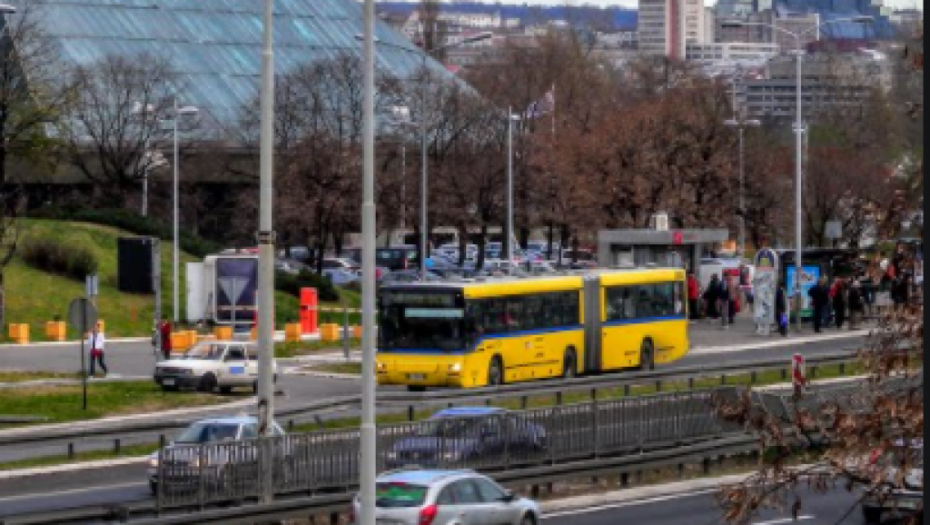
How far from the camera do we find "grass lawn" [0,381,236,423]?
129 feet

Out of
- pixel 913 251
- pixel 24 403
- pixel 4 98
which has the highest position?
pixel 4 98

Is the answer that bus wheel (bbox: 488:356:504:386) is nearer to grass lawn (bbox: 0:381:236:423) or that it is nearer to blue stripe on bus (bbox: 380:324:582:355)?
blue stripe on bus (bbox: 380:324:582:355)

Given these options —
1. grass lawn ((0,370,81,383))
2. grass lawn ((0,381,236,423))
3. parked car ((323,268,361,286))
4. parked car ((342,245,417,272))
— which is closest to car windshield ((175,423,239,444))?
grass lawn ((0,381,236,423))

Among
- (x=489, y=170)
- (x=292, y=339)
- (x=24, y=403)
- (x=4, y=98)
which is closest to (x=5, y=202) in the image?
(x=4, y=98)

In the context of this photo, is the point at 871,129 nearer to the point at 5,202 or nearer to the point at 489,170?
the point at 489,170

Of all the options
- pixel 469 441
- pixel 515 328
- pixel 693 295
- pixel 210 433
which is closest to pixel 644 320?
pixel 515 328

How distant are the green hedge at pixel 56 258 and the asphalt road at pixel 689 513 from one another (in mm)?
33668

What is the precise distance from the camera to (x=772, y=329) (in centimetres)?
5878

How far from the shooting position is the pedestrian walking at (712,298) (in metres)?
62.0

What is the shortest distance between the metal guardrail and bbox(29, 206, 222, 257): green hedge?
2604 centimetres

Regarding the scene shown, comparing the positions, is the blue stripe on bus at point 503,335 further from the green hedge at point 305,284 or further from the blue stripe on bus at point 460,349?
the green hedge at point 305,284

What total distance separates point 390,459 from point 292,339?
93.0 ft

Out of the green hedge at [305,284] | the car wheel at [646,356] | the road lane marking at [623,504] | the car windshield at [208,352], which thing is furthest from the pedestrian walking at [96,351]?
the road lane marking at [623,504]

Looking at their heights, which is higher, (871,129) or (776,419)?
(871,129)
